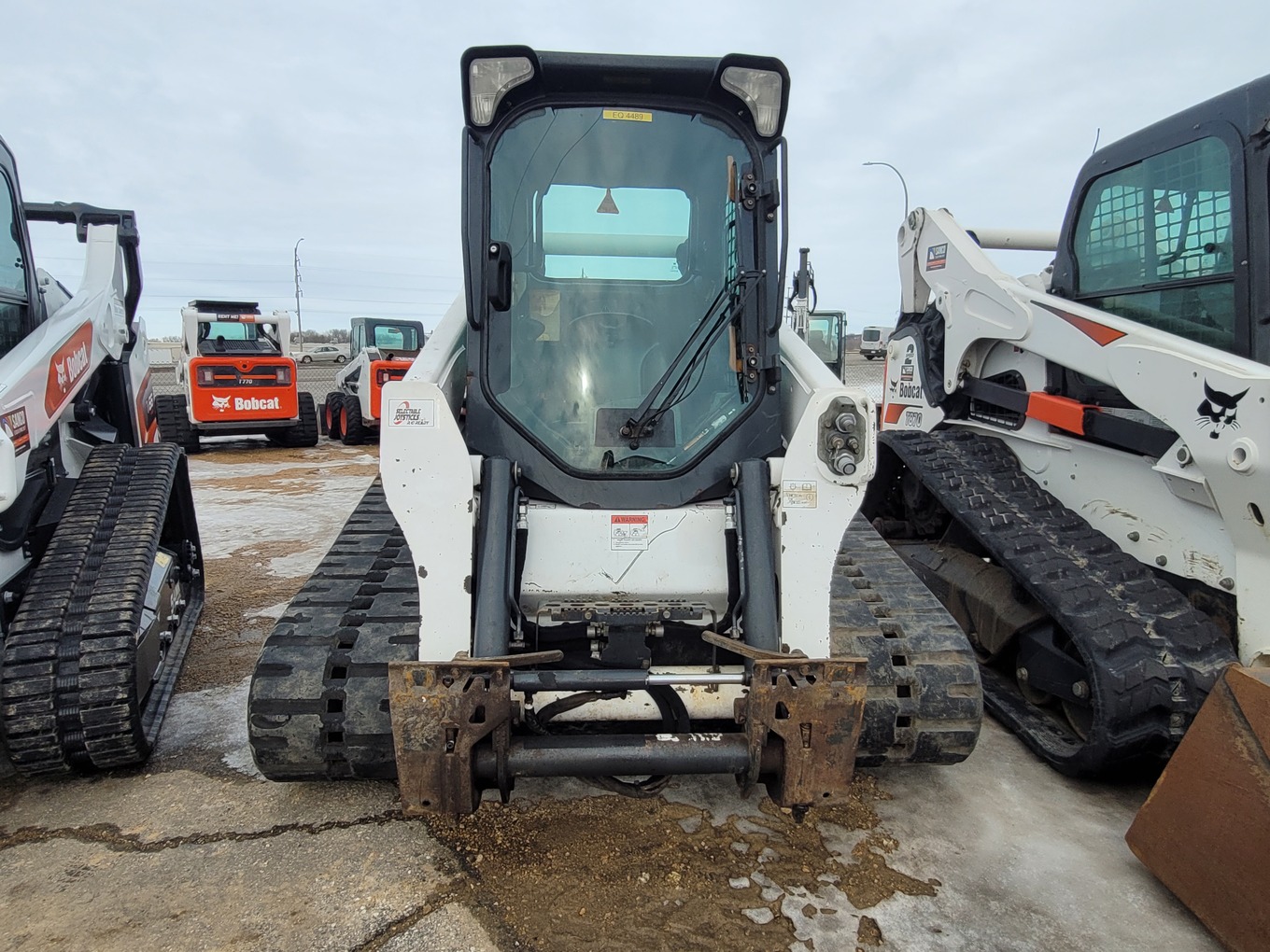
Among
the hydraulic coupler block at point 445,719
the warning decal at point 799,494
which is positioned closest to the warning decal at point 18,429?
the hydraulic coupler block at point 445,719

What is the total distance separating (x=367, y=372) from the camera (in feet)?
47.7

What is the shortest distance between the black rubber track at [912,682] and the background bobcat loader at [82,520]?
283cm

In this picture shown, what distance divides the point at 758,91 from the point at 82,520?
342 centimetres

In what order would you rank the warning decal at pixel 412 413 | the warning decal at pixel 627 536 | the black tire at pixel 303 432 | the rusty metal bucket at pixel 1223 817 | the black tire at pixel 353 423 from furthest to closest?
the black tire at pixel 353 423, the black tire at pixel 303 432, the warning decal at pixel 627 536, the warning decal at pixel 412 413, the rusty metal bucket at pixel 1223 817

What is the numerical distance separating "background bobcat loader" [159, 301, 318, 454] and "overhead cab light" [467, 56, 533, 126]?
11866mm

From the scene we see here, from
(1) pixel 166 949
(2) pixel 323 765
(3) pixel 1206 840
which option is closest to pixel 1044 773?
(3) pixel 1206 840

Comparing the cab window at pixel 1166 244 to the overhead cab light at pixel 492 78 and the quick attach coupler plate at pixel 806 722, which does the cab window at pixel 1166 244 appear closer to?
the quick attach coupler plate at pixel 806 722

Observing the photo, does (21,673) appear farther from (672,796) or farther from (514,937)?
(672,796)

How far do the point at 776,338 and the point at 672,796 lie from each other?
71.9 inches

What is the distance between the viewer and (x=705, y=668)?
3049 millimetres

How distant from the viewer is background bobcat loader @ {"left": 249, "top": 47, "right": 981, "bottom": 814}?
259 centimetres

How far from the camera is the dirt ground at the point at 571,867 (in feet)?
8.04

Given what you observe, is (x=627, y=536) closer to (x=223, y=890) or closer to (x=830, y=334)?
(x=223, y=890)

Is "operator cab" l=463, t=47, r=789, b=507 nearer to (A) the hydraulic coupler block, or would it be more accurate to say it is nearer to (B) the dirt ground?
(A) the hydraulic coupler block
